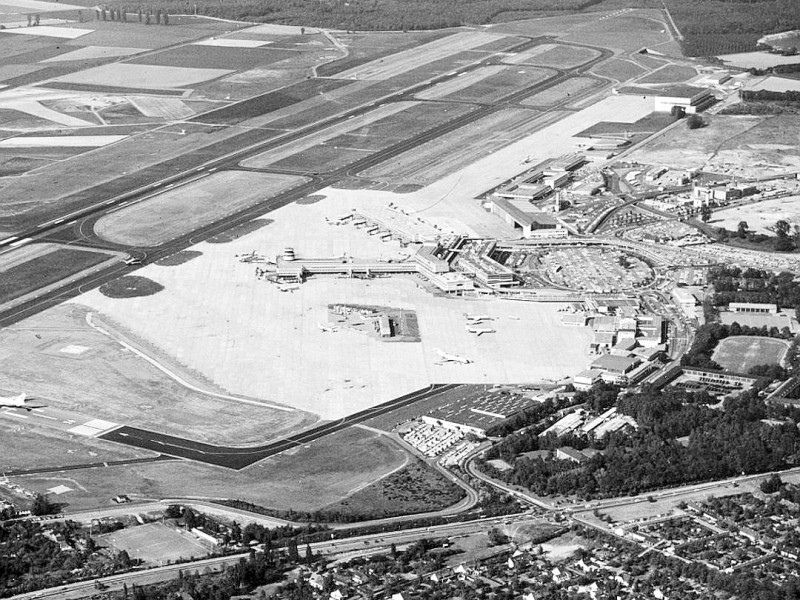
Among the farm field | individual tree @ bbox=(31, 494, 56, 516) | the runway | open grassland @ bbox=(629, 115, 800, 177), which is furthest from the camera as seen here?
open grassland @ bbox=(629, 115, 800, 177)

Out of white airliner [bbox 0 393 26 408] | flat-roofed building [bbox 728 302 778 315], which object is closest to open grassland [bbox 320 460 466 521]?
white airliner [bbox 0 393 26 408]

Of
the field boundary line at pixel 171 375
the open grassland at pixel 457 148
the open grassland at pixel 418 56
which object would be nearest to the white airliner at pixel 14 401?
the field boundary line at pixel 171 375

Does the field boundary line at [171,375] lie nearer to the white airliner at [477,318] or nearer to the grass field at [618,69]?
the white airliner at [477,318]

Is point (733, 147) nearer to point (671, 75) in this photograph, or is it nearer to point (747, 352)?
point (671, 75)

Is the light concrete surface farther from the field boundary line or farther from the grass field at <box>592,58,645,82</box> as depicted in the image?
the grass field at <box>592,58,645,82</box>

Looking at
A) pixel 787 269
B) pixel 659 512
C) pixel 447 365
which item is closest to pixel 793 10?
pixel 787 269

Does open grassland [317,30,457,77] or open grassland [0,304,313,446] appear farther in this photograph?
open grassland [317,30,457,77]

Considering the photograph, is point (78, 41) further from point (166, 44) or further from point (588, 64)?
point (588, 64)
